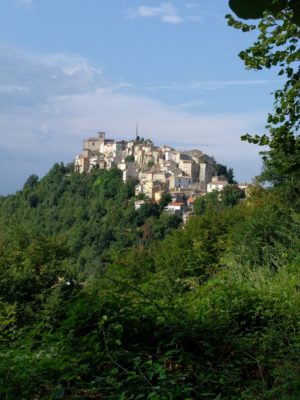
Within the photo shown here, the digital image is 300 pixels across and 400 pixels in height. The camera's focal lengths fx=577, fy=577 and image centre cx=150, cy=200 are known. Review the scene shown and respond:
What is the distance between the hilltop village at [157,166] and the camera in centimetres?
8525

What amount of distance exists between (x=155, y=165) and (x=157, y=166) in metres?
0.64

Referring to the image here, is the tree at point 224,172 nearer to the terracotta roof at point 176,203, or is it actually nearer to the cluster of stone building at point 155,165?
the cluster of stone building at point 155,165

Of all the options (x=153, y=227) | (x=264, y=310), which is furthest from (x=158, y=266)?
(x=153, y=227)

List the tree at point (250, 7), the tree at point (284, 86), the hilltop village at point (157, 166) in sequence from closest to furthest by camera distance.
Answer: the tree at point (250, 7)
the tree at point (284, 86)
the hilltop village at point (157, 166)

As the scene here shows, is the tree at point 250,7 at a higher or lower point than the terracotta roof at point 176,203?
lower

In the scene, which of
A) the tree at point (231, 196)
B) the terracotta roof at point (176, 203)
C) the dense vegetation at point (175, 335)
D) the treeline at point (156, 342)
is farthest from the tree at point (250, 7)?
Answer: the terracotta roof at point (176, 203)

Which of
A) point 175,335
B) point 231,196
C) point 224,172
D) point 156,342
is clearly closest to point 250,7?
point 175,335

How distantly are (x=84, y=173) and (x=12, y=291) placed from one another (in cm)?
7692

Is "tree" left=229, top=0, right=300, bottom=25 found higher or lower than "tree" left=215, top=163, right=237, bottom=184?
lower

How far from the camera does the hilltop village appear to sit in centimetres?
8525

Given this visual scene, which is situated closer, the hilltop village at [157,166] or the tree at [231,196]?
the tree at [231,196]

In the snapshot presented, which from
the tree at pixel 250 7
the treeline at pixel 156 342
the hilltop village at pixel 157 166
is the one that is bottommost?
the treeline at pixel 156 342

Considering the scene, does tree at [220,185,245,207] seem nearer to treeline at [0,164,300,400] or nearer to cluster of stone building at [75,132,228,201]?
cluster of stone building at [75,132,228,201]

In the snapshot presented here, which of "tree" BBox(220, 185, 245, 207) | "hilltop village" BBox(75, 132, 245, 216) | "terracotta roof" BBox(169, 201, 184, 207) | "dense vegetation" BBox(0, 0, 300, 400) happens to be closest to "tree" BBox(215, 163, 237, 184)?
"hilltop village" BBox(75, 132, 245, 216)
